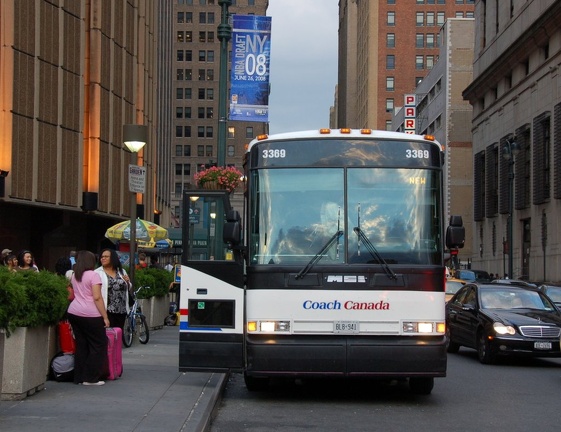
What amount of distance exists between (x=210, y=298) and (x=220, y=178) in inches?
430

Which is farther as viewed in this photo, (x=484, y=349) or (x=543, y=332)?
(x=484, y=349)

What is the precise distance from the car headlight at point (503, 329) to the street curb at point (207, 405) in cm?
621

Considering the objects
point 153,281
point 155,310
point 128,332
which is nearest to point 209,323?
point 128,332

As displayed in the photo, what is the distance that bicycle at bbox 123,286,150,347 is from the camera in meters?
19.2

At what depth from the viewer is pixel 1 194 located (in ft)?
106

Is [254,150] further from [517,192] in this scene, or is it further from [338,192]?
[517,192]

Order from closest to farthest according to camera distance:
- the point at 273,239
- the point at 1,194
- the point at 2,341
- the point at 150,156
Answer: the point at 2,341, the point at 273,239, the point at 1,194, the point at 150,156

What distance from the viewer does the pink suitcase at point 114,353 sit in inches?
514

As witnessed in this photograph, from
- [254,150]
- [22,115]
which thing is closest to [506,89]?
[22,115]

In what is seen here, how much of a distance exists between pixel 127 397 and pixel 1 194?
22.1 meters

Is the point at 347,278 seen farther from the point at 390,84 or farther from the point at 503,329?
the point at 390,84

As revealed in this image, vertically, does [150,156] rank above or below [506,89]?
below

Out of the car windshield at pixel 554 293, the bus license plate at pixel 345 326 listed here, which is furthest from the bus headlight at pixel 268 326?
the car windshield at pixel 554 293

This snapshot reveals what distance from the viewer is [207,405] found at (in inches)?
435
